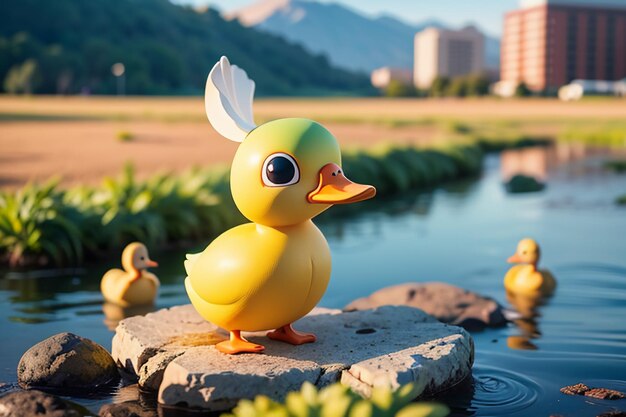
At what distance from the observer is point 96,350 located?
5.40 m

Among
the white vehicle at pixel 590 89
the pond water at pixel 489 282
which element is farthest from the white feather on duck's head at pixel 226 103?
the white vehicle at pixel 590 89

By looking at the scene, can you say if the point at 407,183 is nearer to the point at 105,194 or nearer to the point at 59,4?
the point at 105,194

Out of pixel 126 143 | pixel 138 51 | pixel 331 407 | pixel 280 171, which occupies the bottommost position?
pixel 331 407

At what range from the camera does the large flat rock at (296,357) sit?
4668 mm

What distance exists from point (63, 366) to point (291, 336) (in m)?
1.49

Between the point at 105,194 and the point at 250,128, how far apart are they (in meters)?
5.96

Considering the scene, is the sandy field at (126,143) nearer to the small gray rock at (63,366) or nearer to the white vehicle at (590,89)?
the small gray rock at (63,366)

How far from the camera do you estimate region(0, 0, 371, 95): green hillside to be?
79500 millimetres

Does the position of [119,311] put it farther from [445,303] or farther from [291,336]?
[445,303]

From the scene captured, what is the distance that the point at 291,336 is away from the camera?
5348 mm

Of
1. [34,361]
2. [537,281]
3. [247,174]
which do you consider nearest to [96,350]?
[34,361]

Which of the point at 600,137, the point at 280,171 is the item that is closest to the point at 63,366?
the point at 280,171

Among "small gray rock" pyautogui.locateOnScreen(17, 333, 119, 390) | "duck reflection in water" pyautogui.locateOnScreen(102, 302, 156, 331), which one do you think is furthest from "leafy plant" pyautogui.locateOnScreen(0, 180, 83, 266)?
"small gray rock" pyautogui.locateOnScreen(17, 333, 119, 390)

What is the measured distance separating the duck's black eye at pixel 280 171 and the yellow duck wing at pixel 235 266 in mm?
379
